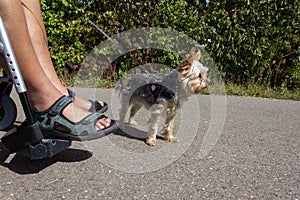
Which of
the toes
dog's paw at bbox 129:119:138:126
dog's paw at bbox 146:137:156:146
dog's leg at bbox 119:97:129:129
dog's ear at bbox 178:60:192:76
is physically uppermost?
dog's ear at bbox 178:60:192:76

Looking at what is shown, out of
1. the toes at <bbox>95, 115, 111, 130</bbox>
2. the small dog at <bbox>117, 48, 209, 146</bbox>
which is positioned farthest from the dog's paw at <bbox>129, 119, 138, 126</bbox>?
the toes at <bbox>95, 115, 111, 130</bbox>

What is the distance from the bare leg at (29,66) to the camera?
161 cm

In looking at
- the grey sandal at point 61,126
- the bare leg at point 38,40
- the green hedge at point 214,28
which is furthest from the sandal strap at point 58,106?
the green hedge at point 214,28

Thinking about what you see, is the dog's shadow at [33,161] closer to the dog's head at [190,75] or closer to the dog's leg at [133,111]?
the dog's leg at [133,111]

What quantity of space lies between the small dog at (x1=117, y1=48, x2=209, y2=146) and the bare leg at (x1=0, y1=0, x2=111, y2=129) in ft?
2.88

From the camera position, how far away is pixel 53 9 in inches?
214

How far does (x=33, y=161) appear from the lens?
1891 millimetres

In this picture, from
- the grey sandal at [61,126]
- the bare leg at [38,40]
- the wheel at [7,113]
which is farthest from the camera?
the wheel at [7,113]

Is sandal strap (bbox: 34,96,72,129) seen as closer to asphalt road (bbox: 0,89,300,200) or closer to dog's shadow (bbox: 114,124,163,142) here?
asphalt road (bbox: 0,89,300,200)

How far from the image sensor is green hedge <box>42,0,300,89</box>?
5.32 meters

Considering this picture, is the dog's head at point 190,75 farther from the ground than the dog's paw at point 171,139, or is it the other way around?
the dog's head at point 190,75

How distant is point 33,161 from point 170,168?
0.83 metres

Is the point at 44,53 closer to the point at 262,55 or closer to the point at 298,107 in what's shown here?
the point at 298,107

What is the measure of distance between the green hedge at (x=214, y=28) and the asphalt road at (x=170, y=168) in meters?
2.70
